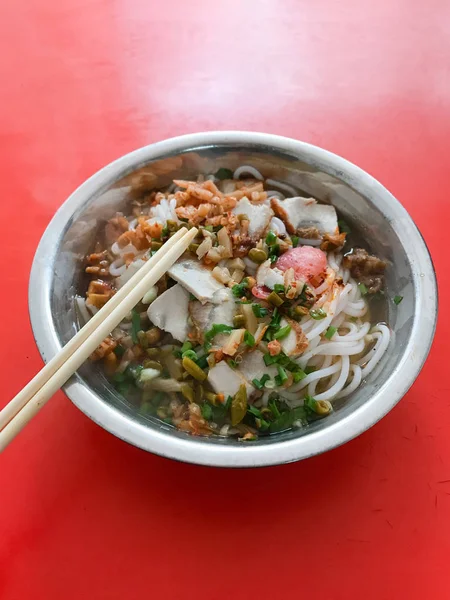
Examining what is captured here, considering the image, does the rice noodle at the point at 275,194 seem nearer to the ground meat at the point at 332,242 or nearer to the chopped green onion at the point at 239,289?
the ground meat at the point at 332,242

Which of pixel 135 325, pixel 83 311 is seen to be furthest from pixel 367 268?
pixel 83 311

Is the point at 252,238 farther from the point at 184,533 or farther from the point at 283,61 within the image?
the point at 283,61

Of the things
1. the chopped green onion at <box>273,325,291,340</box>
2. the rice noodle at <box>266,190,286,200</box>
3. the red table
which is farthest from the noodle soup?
the red table

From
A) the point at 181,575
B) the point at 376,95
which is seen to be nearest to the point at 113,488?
the point at 181,575

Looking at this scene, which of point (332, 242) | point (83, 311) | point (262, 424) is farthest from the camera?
point (332, 242)

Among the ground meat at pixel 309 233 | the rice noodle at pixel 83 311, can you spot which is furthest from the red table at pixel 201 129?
the ground meat at pixel 309 233

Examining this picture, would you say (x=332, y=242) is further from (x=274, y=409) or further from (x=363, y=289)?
(x=274, y=409)
